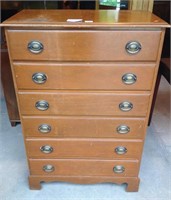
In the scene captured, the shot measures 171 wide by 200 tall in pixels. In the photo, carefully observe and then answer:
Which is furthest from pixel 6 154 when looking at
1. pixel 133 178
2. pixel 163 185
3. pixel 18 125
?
pixel 163 185

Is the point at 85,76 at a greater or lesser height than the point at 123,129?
greater

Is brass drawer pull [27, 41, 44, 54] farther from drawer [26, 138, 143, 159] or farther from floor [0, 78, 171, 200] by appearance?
floor [0, 78, 171, 200]

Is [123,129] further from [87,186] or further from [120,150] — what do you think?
[87,186]

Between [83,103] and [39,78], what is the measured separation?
240 millimetres

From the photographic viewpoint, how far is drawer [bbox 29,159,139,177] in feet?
4.19

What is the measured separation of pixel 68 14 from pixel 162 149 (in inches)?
49.3

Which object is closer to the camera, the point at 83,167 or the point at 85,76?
the point at 85,76

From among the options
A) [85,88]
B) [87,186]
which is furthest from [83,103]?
[87,186]

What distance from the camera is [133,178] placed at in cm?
133

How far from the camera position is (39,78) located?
1.00 meters

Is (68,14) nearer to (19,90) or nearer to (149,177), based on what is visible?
(19,90)

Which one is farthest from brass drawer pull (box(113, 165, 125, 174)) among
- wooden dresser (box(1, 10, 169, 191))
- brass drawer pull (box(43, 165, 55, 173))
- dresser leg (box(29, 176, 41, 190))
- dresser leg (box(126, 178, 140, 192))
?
dresser leg (box(29, 176, 41, 190))

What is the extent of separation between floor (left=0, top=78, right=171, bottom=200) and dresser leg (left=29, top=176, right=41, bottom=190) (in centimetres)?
2

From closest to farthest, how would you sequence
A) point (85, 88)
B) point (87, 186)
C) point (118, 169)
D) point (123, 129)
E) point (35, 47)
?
point (35, 47), point (85, 88), point (123, 129), point (118, 169), point (87, 186)
